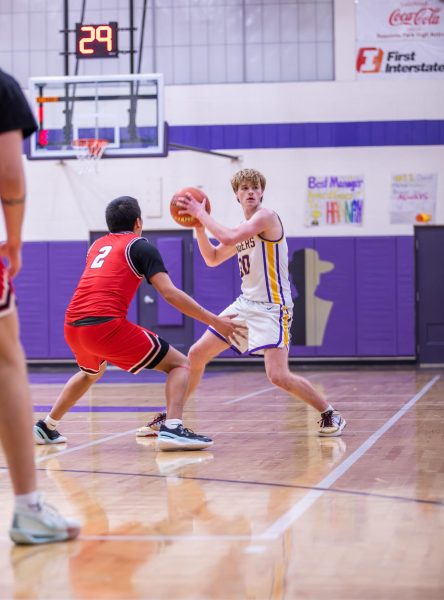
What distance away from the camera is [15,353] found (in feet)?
11.9

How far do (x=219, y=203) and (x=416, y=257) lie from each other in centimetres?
350

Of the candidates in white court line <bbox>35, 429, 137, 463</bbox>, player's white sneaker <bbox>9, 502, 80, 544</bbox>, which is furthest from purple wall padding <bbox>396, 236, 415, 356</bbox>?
player's white sneaker <bbox>9, 502, 80, 544</bbox>

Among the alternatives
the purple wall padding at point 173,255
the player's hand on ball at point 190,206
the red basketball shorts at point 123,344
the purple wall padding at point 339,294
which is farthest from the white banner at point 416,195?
the red basketball shorts at point 123,344

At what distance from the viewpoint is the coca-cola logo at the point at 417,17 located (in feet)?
57.1

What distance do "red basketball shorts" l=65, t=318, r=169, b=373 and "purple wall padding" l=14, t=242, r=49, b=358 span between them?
1164cm

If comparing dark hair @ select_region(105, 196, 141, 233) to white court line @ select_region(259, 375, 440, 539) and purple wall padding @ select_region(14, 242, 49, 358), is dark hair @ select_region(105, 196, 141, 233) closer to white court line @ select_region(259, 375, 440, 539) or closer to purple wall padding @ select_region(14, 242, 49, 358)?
white court line @ select_region(259, 375, 440, 539)

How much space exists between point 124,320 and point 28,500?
277 centimetres

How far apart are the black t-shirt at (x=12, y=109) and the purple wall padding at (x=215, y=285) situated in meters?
13.9

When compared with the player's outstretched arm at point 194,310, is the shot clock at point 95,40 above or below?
above

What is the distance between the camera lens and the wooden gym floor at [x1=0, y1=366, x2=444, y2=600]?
3.21 m

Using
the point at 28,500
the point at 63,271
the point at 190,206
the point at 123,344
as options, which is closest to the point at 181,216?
the point at 190,206

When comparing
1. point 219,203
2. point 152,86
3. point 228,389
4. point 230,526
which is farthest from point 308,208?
point 230,526

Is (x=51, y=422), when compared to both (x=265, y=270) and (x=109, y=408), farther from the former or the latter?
(x=109, y=408)

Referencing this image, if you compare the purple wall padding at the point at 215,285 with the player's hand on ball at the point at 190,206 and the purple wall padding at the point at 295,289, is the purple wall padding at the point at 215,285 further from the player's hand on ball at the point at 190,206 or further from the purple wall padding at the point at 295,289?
the player's hand on ball at the point at 190,206
